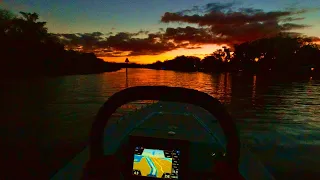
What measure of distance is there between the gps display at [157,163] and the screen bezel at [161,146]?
3 centimetres

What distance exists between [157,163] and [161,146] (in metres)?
0.17

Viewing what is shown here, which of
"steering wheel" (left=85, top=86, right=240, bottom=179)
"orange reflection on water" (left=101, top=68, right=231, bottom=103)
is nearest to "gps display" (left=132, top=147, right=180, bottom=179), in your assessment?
"orange reflection on water" (left=101, top=68, right=231, bottom=103)

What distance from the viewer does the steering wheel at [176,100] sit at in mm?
1374

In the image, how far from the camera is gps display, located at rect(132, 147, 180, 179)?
2.89 m

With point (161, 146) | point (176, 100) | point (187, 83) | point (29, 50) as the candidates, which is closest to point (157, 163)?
point (161, 146)

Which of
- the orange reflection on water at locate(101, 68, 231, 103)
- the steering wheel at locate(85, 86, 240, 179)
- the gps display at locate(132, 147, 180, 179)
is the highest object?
the steering wheel at locate(85, 86, 240, 179)

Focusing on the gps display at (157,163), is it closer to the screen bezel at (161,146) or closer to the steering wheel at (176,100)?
the screen bezel at (161,146)

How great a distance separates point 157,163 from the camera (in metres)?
2.93

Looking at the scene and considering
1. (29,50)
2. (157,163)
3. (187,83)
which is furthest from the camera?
(29,50)

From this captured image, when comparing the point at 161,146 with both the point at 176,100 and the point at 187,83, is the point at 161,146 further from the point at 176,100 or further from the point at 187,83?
the point at 187,83

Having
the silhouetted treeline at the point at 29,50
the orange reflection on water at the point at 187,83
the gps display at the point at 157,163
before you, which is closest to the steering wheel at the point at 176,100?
the orange reflection on water at the point at 187,83

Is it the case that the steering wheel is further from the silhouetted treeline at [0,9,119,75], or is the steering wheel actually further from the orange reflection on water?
the silhouetted treeline at [0,9,119,75]

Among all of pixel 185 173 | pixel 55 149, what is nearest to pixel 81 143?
pixel 55 149

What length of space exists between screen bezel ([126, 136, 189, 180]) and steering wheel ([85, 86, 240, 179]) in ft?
4.94
